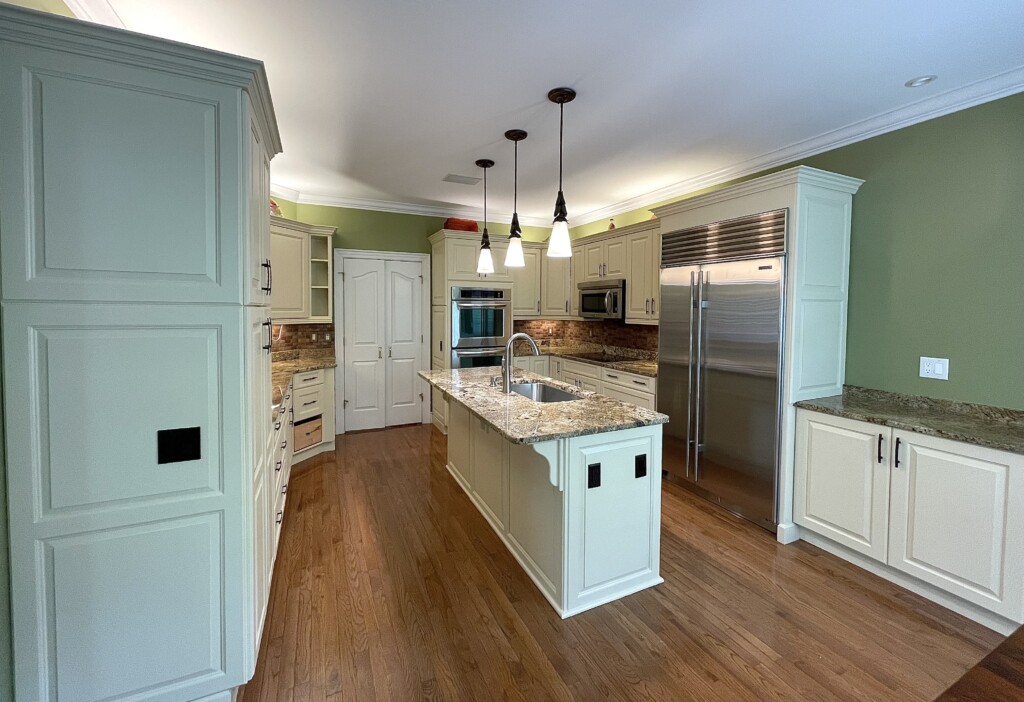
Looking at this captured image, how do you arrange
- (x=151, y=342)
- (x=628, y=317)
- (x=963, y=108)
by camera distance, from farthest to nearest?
1. (x=628, y=317)
2. (x=963, y=108)
3. (x=151, y=342)

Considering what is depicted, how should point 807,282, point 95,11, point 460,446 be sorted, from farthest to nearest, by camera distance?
point 460,446 → point 807,282 → point 95,11

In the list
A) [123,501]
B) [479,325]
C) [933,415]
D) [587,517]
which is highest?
[479,325]

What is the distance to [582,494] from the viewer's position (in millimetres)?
2113

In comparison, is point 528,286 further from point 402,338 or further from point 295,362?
point 295,362

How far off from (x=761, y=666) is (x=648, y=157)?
325cm

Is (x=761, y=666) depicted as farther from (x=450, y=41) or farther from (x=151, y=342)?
(x=450, y=41)

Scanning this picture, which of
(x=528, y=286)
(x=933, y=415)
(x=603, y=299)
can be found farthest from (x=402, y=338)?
(x=933, y=415)

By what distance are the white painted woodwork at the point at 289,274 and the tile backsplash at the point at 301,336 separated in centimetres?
41

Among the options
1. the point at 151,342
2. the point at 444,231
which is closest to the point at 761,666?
the point at 151,342

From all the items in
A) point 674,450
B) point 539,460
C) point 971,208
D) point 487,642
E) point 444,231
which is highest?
point 444,231

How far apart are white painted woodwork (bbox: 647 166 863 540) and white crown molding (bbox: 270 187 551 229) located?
3.13 meters

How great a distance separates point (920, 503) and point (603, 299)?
304 cm

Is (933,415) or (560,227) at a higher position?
(560,227)

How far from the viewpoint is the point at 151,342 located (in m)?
1.39
